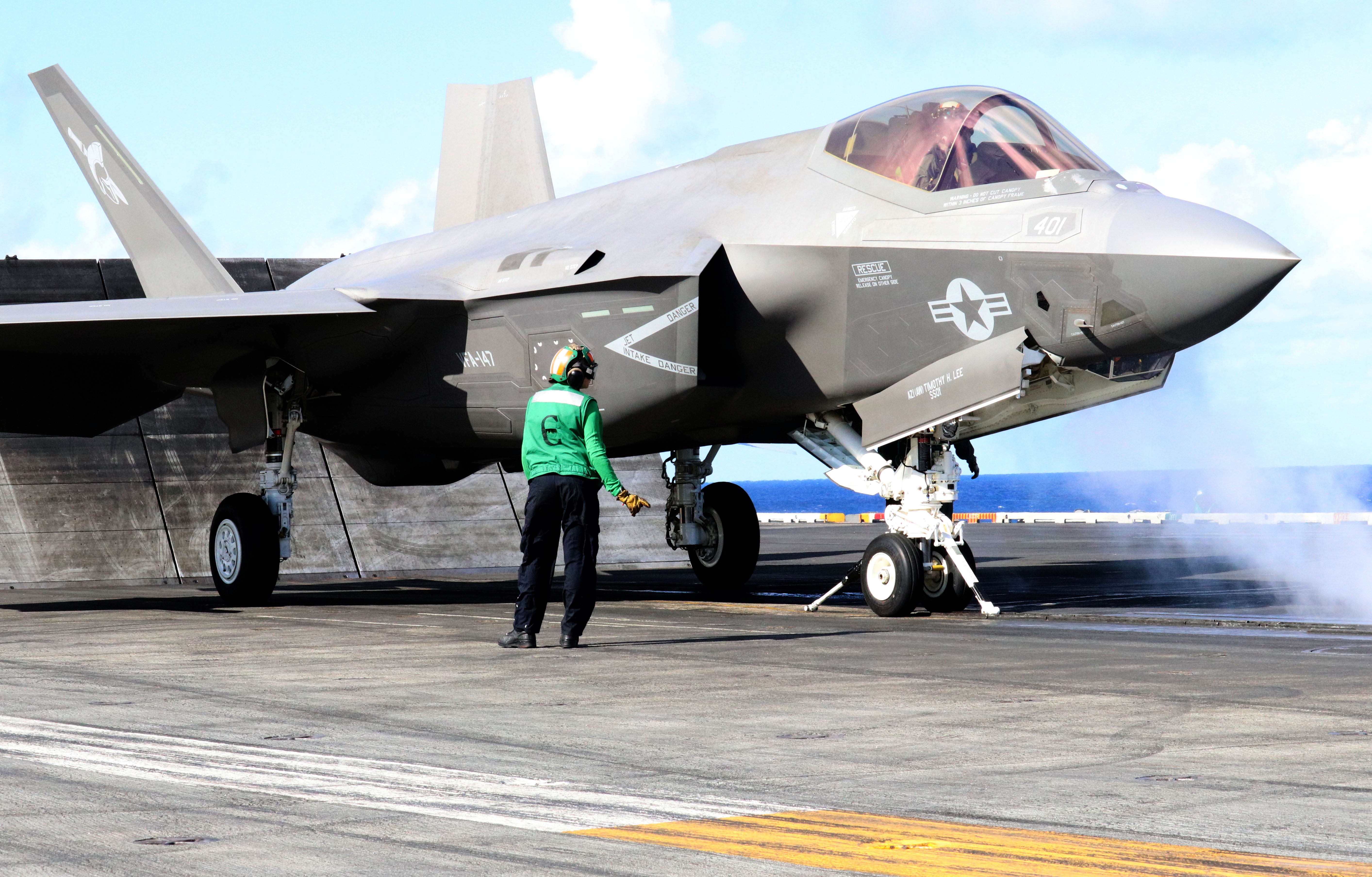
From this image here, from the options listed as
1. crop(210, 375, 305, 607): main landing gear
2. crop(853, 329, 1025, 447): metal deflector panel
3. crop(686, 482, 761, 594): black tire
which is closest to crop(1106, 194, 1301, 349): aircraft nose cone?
crop(853, 329, 1025, 447): metal deflector panel

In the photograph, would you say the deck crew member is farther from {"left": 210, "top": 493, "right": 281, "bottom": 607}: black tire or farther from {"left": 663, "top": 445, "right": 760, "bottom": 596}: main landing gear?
{"left": 663, "top": 445, "right": 760, "bottom": 596}: main landing gear

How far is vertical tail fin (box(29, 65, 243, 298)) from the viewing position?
17562mm

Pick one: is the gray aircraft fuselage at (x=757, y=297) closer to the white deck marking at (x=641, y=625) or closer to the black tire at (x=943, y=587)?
the black tire at (x=943, y=587)

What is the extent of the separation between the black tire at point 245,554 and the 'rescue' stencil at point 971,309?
710cm

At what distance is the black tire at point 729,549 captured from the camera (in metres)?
16.7

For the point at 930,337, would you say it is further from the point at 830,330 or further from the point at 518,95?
the point at 518,95

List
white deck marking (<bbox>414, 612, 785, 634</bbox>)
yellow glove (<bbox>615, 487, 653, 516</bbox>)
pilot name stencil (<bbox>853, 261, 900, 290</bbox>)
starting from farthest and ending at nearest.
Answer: pilot name stencil (<bbox>853, 261, 900, 290</bbox>) → white deck marking (<bbox>414, 612, 785, 634</bbox>) → yellow glove (<bbox>615, 487, 653, 516</bbox>)

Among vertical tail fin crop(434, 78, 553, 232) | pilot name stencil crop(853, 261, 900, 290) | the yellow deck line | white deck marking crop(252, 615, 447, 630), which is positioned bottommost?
white deck marking crop(252, 615, 447, 630)

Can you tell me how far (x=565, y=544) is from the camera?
378 inches

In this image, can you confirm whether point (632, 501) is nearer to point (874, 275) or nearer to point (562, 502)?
point (562, 502)

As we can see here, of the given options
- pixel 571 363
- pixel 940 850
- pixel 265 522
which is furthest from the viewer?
pixel 265 522

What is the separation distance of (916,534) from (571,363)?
12.6 feet

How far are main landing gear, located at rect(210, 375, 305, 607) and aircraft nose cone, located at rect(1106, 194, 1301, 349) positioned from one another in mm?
8542

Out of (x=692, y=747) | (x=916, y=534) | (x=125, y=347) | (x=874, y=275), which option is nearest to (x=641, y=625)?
(x=916, y=534)
